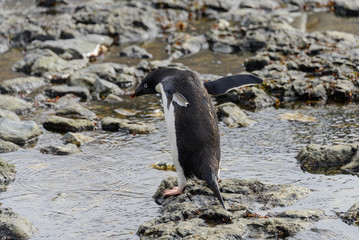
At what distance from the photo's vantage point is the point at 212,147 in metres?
6.16

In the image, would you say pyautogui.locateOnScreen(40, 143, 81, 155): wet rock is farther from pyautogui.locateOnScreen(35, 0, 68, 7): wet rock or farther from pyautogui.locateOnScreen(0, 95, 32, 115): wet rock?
pyautogui.locateOnScreen(35, 0, 68, 7): wet rock

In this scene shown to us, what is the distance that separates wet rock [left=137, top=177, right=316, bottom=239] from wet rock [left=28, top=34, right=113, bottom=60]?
293 inches

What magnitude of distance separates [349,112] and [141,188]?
456 cm

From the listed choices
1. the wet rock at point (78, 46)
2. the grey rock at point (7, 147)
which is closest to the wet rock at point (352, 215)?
the grey rock at point (7, 147)

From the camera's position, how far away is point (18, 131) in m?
8.46

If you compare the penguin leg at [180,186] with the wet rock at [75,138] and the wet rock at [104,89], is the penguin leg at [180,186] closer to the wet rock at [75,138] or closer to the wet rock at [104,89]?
the wet rock at [75,138]

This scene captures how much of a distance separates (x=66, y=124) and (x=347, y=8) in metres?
12.1

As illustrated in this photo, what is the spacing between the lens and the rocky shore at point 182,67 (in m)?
5.75

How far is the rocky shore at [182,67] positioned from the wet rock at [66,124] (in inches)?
0.6

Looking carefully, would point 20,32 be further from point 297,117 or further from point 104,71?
point 297,117

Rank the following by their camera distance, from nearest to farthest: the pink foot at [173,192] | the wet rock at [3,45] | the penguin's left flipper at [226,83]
Answer: 1. the pink foot at [173,192]
2. the penguin's left flipper at [226,83]
3. the wet rock at [3,45]

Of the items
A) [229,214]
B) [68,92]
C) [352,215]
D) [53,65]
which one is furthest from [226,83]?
[53,65]

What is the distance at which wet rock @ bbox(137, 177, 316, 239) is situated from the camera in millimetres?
5289

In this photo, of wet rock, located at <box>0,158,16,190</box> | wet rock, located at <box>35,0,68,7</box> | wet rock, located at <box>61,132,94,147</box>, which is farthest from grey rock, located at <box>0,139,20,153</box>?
wet rock, located at <box>35,0,68,7</box>
